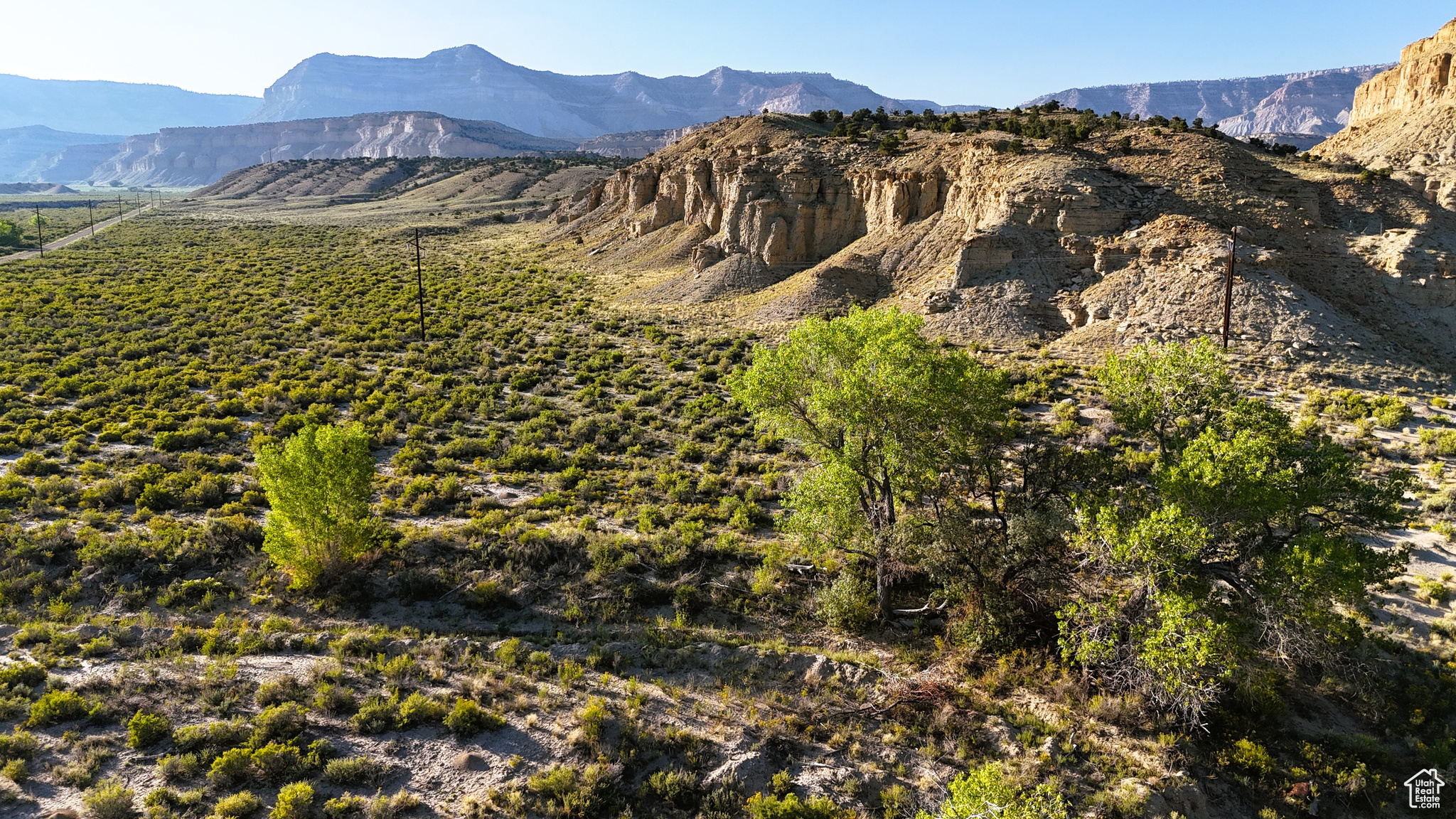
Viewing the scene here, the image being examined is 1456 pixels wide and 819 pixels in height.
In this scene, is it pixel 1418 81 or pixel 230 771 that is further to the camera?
pixel 1418 81

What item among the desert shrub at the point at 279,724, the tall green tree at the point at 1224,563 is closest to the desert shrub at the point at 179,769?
the desert shrub at the point at 279,724

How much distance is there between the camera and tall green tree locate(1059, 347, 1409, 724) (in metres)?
10.7

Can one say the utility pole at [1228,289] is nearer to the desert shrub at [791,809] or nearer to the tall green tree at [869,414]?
the tall green tree at [869,414]

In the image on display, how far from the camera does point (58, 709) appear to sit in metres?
11.4

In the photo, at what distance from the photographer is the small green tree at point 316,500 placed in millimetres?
15594

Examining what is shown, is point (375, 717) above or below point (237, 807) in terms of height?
below

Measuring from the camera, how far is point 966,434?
1500cm

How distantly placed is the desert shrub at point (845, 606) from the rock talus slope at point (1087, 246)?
74.8 ft

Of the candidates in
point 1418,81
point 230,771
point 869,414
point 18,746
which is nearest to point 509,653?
point 230,771

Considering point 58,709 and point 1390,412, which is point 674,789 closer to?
point 58,709

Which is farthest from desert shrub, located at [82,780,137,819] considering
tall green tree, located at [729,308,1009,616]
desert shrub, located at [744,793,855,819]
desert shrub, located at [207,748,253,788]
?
tall green tree, located at [729,308,1009,616]

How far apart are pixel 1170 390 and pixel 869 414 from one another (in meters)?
6.34

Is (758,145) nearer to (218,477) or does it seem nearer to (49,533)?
(218,477)

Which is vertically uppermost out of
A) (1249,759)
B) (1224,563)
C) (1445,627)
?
(1224,563)
